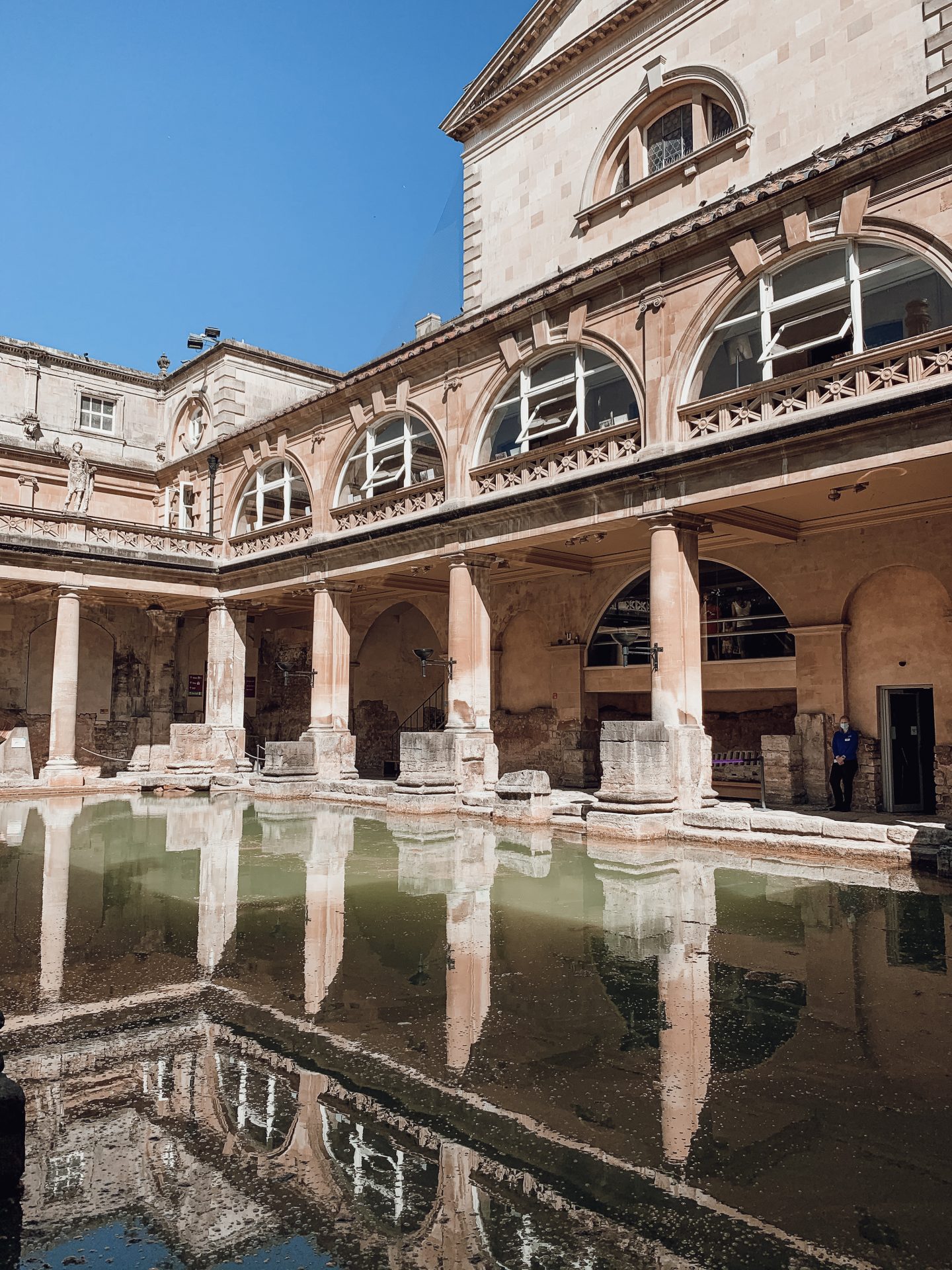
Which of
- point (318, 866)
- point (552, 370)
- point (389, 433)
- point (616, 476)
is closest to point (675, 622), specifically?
point (616, 476)

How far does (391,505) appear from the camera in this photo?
63.4ft

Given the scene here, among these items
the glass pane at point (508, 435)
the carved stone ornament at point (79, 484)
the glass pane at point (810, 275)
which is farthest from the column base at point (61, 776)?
the glass pane at point (810, 275)

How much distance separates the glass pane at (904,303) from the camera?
1398 cm

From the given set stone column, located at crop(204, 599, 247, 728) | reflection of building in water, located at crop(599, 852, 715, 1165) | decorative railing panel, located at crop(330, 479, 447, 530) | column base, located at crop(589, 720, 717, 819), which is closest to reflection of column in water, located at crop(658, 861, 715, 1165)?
reflection of building in water, located at crop(599, 852, 715, 1165)

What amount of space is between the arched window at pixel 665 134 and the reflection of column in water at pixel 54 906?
15.3 m

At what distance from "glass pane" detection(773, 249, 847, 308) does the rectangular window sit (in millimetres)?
22609

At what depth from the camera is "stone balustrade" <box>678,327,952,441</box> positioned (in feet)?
37.1

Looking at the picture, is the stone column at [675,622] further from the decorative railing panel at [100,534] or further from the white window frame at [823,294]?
the decorative railing panel at [100,534]

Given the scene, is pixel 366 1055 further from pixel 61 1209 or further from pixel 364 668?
pixel 364 668

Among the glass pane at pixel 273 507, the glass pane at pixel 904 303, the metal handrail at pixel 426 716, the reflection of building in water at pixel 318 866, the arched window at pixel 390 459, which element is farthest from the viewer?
the metal handrail at pixel 426 716

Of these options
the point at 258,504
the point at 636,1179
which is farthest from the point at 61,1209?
the point at 258,504

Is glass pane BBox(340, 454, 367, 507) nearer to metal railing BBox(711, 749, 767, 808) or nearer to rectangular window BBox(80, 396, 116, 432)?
metal railing BBox(711, 749, 767, 808)

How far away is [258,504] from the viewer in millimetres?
23531

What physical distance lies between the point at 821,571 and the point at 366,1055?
14.5 meters
